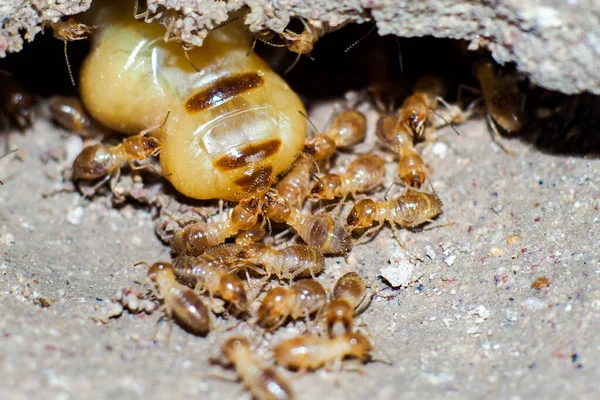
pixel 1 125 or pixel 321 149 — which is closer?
pixel 321 149

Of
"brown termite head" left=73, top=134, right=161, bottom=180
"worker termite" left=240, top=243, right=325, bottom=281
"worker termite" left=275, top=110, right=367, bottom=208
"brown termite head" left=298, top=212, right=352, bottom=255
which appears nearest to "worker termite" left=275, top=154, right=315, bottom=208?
"worker termite" left=275, top=110, right=367, bottom=208

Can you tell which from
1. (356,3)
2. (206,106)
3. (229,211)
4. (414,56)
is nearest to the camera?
(356,3)

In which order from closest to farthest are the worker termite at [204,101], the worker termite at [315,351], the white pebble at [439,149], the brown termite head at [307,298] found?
the worker termite at [315,351], the brown termite head at [307,298], the worker termite at [204,101], the white pebble at [439,149]

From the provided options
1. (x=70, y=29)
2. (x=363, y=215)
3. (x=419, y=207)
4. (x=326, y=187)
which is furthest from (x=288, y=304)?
(x=70, y=29)

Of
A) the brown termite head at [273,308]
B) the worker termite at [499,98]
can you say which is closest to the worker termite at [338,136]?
the worker termite at [499,98]

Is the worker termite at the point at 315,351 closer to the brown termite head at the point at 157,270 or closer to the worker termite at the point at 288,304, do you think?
the worker termite at the point at 288,304

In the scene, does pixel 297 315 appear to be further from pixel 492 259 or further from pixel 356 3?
pixel 356 3

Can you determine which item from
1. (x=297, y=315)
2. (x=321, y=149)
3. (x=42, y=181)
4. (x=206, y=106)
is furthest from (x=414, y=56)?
(x=42, y=181)
